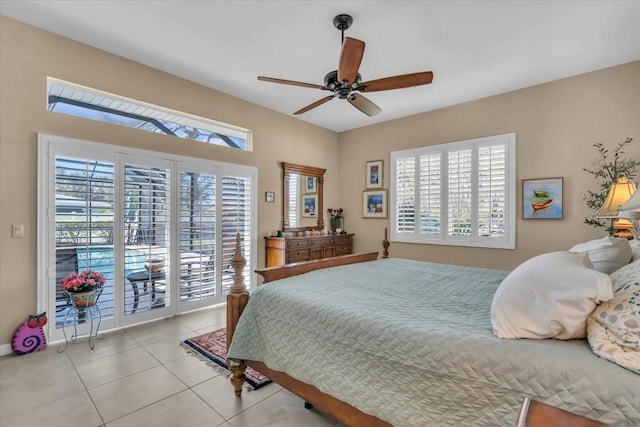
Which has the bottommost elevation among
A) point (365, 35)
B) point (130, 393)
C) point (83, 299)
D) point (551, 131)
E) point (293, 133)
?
point (130, 393)

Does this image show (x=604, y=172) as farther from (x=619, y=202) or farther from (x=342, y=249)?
(x=342, y=249)

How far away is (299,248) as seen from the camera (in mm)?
4758

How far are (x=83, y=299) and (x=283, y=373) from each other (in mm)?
2200

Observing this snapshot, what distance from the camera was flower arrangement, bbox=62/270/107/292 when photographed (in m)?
2.74

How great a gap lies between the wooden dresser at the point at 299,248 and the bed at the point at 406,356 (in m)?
2.17

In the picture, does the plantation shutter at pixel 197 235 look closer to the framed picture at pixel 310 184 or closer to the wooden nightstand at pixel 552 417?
the framed picture at pixel 310 184

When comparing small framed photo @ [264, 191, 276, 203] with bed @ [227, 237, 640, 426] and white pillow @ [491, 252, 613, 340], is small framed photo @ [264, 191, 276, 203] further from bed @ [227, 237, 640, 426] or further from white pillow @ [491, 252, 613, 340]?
white pillow @ [491, 252, 613, 340]

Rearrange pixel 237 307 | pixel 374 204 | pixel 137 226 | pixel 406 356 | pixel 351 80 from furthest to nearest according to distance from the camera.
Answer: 1. pixel 374 204
2. pixel 137 226
3. pixel 351 80
4. pixel 237 307
5. pixel 406 356

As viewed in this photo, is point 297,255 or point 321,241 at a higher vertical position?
point 321,241

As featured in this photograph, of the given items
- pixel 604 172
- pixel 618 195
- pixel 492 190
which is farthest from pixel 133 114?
pixel 604 172

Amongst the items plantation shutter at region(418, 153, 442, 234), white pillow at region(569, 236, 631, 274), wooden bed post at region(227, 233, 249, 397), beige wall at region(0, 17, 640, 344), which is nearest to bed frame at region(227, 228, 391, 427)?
wooden bed post at region(227, 233, 249, 397)

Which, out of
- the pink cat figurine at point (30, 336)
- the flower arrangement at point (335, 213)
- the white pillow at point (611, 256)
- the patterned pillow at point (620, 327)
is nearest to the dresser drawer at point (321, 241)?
the flower arrangement at point (335, 213)

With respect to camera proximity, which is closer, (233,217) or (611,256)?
(611,256)

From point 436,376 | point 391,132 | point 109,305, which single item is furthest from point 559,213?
point 109,305
